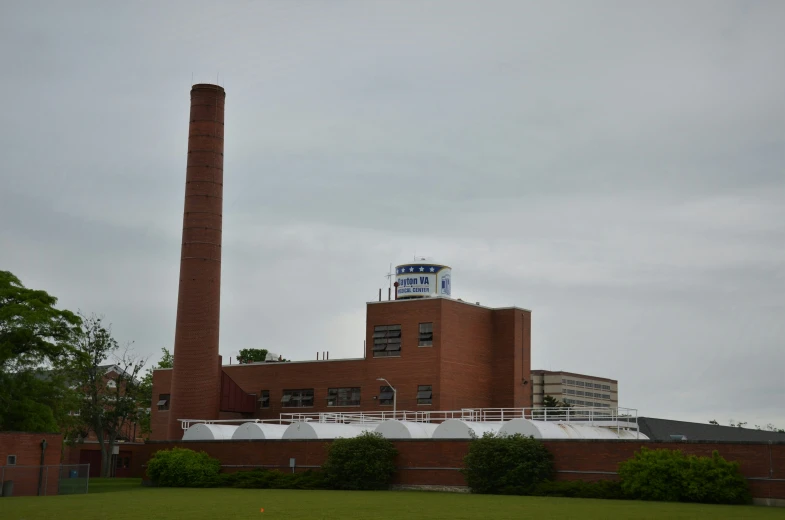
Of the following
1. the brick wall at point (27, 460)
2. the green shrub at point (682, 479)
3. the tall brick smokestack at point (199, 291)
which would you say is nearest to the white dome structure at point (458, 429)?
the green shrub at point (682, 479)

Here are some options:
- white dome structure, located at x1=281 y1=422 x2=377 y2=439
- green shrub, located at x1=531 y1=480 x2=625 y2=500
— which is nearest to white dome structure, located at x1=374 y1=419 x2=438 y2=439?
white dome structure, located at x1=281 y1=422 x2=377 y2=439

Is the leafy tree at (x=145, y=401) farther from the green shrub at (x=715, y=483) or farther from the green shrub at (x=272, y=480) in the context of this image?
the green shrub at (x=715, y=483)

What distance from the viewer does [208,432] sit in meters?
71.2

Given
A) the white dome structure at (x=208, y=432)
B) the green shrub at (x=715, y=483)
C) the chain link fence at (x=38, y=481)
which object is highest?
the white dome structure at (x=208, y=432)

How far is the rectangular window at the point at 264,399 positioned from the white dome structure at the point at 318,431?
793 inches

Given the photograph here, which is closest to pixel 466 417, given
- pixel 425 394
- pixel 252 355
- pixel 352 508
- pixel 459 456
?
pixel 425 394

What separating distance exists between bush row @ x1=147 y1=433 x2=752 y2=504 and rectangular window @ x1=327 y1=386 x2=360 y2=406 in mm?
17223

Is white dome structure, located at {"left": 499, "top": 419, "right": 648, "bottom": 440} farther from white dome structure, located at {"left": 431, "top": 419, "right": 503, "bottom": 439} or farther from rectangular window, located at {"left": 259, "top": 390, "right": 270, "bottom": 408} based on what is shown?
rectangular window, located at {"left": 259, "top": 390, "right": 270, "bottom": 408}

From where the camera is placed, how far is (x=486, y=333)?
84.6 metres

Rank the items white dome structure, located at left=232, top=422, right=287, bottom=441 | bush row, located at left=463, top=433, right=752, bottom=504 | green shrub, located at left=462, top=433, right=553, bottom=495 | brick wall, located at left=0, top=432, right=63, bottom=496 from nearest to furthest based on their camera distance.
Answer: bush row, located at left=463, top=433, right=752, bottom=504 < green shrub, located at left=462, top=433, right=553, bottom=495 < brick wall, located at left=0, top=432, right=63, bottom=496 < white dome structure, located at left=232, top=422, right=287, bottom=441

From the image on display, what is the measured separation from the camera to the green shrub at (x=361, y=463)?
59781 millimetres

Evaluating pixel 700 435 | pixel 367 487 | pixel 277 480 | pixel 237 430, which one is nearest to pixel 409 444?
pixel 367 487

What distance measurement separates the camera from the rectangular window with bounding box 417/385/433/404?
258ft

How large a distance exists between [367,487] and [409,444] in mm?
3792
